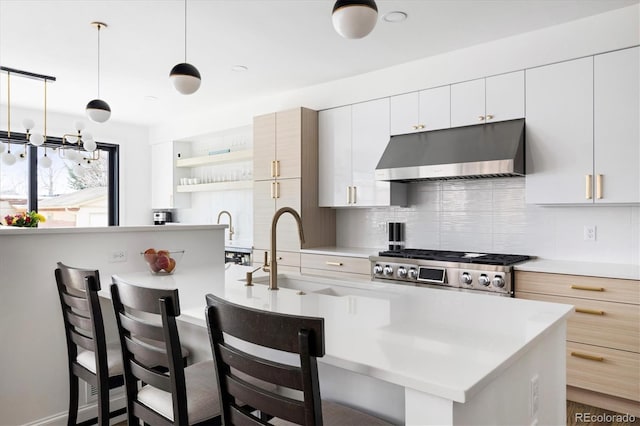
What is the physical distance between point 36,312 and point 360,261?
2455 mm

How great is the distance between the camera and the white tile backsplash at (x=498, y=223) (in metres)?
3.16

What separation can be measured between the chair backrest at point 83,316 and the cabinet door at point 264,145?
2.80 m

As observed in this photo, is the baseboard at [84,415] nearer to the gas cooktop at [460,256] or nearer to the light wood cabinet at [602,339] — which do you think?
the gas cooktop at [460,256]

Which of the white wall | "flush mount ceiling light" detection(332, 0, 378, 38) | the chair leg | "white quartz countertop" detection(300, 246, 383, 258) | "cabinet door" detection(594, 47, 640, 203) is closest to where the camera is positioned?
"flush mount ceiling light" detection(332, 0, 378, 38)

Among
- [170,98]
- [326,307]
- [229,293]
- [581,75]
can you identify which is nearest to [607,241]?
[581,75]

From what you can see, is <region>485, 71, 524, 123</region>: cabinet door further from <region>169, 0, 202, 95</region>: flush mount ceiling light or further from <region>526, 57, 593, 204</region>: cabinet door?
<region>169, 0, 202, 95</region>: flush mount ceiling light

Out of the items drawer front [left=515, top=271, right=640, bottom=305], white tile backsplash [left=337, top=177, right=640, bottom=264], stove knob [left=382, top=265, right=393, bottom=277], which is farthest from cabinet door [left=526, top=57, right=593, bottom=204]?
stove knob [left=382, top=265, right=393, bottom=277]

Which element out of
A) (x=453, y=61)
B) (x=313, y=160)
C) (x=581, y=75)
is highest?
(x=453, y=61)

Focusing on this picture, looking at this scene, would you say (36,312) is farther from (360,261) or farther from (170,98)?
(170,98)

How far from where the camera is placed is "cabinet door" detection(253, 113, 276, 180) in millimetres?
4688

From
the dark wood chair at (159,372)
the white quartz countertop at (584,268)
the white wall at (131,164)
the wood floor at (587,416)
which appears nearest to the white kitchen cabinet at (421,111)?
the white quartz countertop at (584,268)

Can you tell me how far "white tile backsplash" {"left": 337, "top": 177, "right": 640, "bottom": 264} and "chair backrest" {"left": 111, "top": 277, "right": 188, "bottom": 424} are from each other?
297 centimetres

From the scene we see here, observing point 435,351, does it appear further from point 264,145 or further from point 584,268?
point 264,145

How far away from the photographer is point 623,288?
264cm
